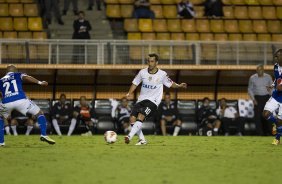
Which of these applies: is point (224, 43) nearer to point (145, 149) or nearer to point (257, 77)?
point (257, 77)

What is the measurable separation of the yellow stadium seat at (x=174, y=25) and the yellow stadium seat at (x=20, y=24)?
203 inches

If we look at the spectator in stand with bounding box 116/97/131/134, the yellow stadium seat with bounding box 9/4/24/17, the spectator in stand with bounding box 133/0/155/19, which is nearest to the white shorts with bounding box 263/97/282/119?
the spectator in stand with bounding box 116/97/131/134

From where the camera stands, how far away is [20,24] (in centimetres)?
2616

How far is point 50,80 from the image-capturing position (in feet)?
85.0

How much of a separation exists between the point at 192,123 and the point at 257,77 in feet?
9.56

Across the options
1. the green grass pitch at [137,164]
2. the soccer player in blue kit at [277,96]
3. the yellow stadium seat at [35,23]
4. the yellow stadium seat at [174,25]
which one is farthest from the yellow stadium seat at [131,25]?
the green grass pitch at [137,164]

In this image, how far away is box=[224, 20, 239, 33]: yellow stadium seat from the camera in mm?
27188

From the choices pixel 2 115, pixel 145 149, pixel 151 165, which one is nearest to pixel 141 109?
pixel 145 149

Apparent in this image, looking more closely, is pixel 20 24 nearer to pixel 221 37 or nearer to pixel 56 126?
pixel 56 126

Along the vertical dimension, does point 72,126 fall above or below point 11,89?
below

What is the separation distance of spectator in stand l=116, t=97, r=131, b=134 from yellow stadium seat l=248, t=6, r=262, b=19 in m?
6.71

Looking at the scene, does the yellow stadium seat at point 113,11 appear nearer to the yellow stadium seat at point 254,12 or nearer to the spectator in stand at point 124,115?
the spectator in stand at point 124,115

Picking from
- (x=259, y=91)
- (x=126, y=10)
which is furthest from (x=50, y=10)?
(x=259, y=91)

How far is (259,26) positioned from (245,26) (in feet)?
1.90
